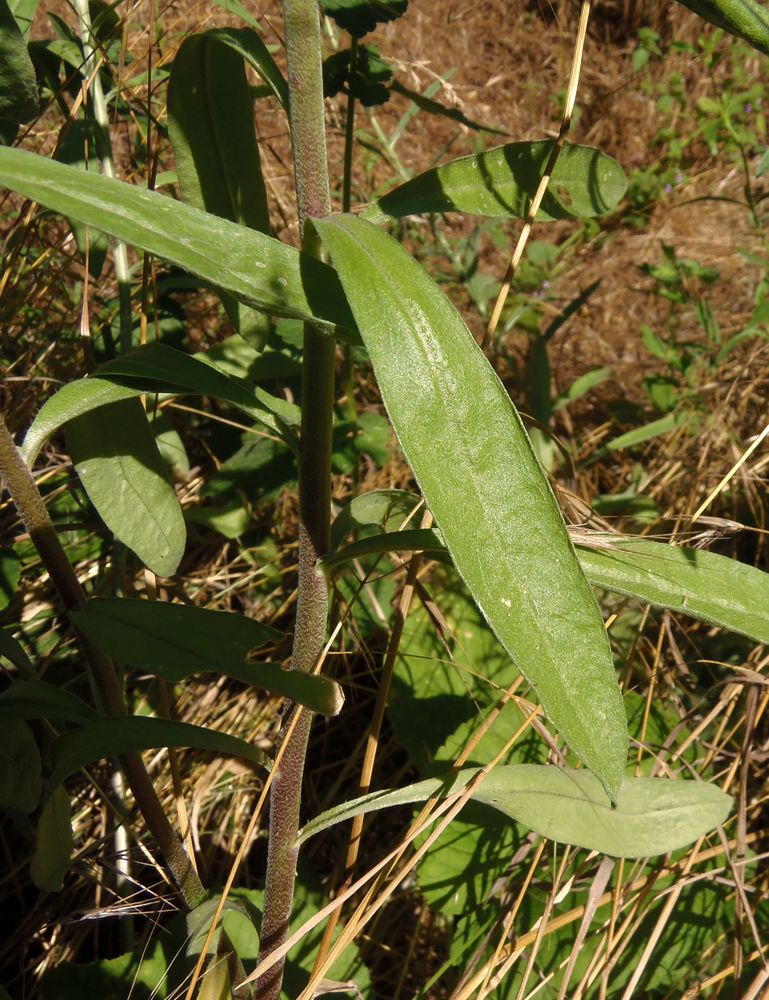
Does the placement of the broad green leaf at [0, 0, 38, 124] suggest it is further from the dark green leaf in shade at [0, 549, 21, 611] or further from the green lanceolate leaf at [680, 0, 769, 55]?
the dark green leaf in shade at [0, 549, 21, 611]

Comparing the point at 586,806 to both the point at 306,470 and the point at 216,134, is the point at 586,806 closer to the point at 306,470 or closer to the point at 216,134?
the point at 306,470

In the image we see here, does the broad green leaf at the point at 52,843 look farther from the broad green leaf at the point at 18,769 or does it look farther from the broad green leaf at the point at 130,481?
the broad green leaf at the point at 130,481

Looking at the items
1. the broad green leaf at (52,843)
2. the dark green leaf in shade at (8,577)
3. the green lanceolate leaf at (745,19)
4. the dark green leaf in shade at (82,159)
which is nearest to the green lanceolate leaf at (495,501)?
the green lanceolate leaf at (745,19)

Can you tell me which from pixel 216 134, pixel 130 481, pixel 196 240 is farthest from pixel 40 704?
pixel 216 134

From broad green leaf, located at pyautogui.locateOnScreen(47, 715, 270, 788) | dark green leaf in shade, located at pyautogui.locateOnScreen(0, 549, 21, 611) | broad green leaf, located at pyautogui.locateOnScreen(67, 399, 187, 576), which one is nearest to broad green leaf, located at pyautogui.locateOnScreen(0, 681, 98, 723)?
broad green leaf, located at pyautogui.locateOnScreen(47, 715, 270, 788)

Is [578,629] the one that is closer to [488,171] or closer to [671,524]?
[488,171]
